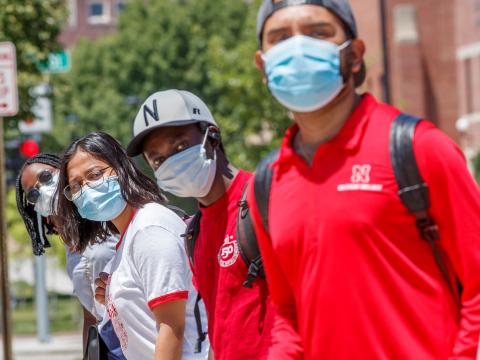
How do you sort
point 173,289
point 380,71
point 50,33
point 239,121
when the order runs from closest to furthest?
point 173,289
point 50,33
point 239,121
point 380,71

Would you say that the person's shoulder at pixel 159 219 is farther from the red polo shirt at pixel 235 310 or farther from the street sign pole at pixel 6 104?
the street sign pole at pixel 6 104

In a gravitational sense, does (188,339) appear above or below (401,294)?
below

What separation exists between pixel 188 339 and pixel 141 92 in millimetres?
52994

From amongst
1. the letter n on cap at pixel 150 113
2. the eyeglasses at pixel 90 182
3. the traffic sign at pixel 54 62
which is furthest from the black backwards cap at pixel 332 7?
the traffic sign at pixel 54 62

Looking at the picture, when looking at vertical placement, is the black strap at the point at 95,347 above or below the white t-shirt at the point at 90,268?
below

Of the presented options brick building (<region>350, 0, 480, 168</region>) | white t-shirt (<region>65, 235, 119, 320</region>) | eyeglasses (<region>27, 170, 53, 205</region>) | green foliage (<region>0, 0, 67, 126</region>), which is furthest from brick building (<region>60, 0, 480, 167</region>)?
white t-shirt (<region>65, 235, 119, 320</region>)

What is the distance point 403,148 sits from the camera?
A: 3451mm

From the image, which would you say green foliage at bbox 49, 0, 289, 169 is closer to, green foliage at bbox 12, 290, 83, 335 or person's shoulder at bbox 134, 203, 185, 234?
green foliage at bbox 12, 290, 83, 335

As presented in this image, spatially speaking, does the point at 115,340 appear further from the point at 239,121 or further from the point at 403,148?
the point at 239,121

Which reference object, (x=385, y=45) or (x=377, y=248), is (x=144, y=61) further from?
(x=377, y=248)

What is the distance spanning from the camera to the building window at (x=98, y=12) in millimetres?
93000

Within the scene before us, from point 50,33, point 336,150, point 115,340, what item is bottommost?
point 115,340

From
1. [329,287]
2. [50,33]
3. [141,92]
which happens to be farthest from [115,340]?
[141,92]

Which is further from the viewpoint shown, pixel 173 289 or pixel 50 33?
pixel 50 33
